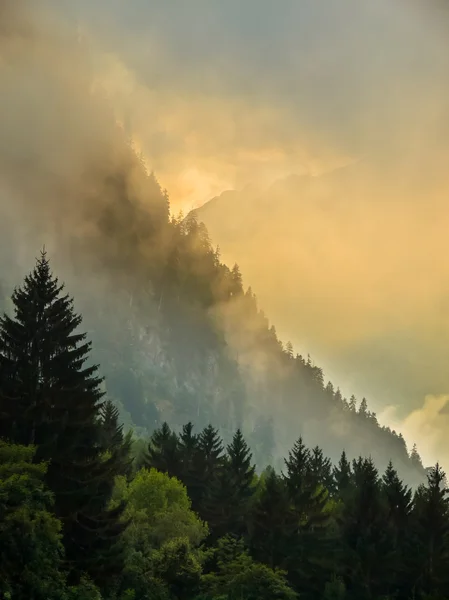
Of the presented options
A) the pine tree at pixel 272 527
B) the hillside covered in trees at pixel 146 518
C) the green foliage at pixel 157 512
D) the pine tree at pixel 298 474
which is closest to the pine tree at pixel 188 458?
the hillside covered in trees at pixel 146 518

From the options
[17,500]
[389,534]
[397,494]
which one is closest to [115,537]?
[17,500]

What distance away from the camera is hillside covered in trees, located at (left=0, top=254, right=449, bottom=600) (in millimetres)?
27531

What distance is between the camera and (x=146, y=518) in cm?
5456

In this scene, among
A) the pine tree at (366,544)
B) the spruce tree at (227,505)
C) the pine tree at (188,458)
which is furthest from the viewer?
the pine tree at (188,458)

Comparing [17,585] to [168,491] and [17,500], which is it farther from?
[168,491]

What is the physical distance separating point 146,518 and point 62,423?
26.2 metres

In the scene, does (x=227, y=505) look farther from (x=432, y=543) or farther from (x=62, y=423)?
(x=62, y=423)

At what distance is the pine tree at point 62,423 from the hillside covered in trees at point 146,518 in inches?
2.8

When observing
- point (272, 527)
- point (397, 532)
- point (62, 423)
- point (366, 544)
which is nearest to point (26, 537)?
point (62, 423)

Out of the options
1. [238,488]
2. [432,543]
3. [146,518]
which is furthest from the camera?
[238,488]

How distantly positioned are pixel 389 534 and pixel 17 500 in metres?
33.6

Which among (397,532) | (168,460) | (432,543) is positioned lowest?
(432,543)

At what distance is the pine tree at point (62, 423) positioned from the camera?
31.5 metres

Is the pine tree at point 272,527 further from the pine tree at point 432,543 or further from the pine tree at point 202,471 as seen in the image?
the pine tree at point 202,471
